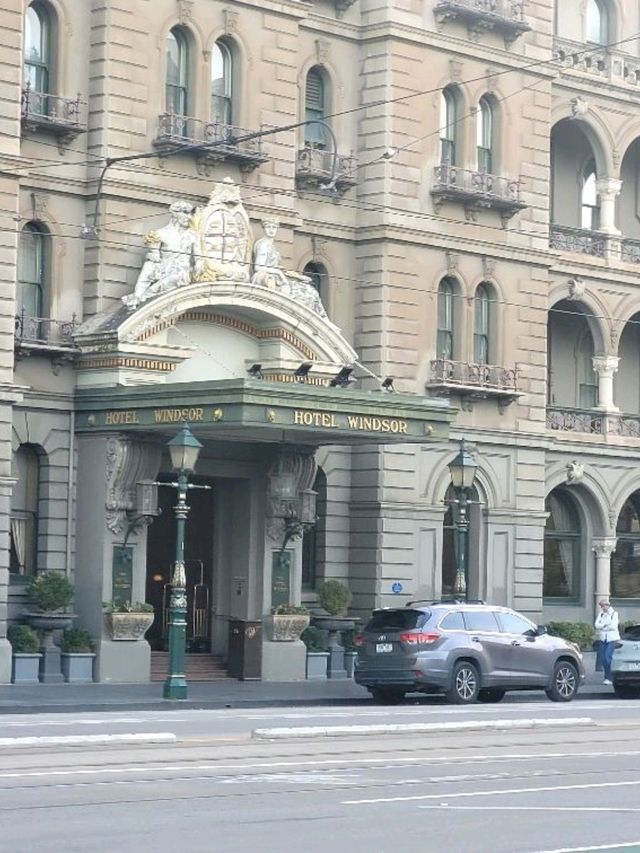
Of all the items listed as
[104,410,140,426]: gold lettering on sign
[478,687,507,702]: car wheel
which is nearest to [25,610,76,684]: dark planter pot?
[104,410,140,426]: gold lettering on sign

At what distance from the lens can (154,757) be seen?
22.5 metres

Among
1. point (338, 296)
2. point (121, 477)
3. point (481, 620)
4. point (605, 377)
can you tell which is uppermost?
point (338, 296)

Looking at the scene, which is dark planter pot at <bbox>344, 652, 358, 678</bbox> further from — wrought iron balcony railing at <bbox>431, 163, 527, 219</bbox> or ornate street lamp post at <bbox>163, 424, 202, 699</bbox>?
wrought iron balcony railing at <bbox>431, 163, 527, 219</bbox>

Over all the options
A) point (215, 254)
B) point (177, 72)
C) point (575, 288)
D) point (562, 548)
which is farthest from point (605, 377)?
point (177, 72)

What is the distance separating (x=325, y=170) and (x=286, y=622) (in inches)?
347

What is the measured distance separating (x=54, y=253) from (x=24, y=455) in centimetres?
348

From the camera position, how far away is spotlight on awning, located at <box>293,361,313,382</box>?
1535 inches

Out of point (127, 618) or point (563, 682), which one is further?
point (127, 618)

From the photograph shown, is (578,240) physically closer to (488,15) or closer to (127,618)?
(488,15)

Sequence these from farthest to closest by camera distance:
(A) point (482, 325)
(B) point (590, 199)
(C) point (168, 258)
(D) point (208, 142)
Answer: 1. (B) point (590, 199)
2. (A) point (482, 325)
3. (D) point (208, 142)
4. (C) point (168, 258)

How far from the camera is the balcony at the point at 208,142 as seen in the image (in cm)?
3850

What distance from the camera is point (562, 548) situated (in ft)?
159

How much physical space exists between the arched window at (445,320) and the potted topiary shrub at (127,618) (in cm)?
935

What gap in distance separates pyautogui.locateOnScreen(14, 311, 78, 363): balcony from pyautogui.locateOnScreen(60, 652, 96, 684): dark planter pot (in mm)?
5003
